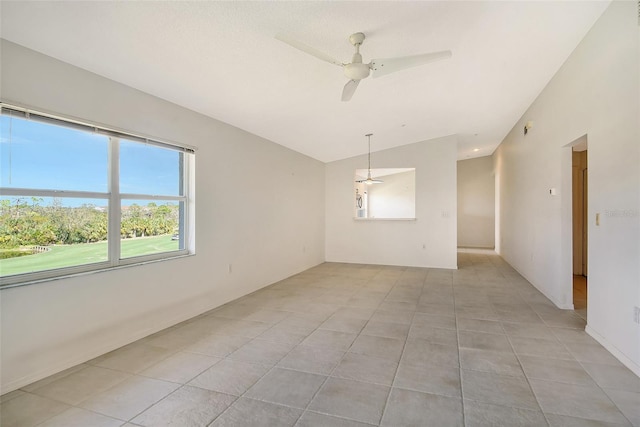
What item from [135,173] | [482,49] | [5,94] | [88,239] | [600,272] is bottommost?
[600,272]

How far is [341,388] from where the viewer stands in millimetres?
2096

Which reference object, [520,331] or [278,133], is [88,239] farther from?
[520,331]

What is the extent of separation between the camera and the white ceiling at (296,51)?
202 centimetres

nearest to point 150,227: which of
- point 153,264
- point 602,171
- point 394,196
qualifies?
point 153,264

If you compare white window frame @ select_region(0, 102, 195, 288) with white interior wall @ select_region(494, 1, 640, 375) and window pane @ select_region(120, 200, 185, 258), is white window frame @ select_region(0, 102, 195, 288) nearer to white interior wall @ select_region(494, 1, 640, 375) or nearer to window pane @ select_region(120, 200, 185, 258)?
window pane @ select_region(120, 200, 185, 258)

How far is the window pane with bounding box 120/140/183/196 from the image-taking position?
2918mm

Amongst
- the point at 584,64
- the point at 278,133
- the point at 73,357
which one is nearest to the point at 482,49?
the point at 584,64

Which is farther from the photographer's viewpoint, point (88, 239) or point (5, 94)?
point (88, 239)

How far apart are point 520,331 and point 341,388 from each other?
218cm

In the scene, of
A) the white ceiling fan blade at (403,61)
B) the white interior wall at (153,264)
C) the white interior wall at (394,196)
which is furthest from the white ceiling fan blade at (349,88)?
the white interior wall at (394,196)

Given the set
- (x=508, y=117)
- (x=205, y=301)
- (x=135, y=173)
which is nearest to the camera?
(x=135, y=173)

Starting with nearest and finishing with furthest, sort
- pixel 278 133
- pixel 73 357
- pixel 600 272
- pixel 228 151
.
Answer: pixel 73 357, pixel 600 272, pixel 228 151, pixel 278 133

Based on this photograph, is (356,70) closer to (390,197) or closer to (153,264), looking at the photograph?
(153,264)

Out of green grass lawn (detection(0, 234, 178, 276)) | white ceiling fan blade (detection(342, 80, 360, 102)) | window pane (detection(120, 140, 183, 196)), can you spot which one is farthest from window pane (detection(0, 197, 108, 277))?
white ceiling fan blade (detection(342, 80, 360, 102))
